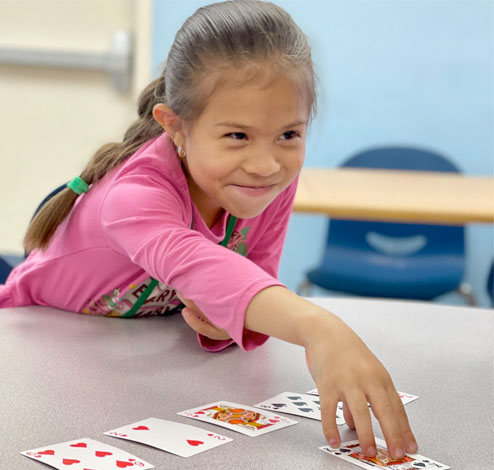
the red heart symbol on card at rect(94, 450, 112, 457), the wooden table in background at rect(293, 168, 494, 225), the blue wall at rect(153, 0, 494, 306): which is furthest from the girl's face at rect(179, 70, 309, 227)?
the blue wall at rect(153, 0, 494, 306)

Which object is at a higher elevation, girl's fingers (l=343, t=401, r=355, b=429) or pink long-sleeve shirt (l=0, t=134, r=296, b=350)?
pink long-sleeve shirt (l=0, t=134, r=296, b=350)

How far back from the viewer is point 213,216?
4.77 ft

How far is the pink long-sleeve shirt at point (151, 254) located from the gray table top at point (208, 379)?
7cm

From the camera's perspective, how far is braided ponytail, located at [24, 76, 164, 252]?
4.71 feet

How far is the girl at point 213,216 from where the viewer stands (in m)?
0.93

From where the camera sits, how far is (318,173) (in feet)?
10.0

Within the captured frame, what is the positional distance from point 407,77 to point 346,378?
10.2 feet

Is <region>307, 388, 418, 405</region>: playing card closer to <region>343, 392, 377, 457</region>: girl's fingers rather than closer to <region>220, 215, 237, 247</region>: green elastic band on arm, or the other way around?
<region>343, 392, 377, 457</region>: girl's fingers

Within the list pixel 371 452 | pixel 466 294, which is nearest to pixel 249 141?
pixel 371 452

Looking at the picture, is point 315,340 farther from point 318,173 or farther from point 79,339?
point 318,173

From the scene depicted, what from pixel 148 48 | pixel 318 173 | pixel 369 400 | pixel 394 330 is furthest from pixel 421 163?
pixel 369 400

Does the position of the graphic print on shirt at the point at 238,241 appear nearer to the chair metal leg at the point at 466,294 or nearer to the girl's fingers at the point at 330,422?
the girl's fingers at the point at 330,422

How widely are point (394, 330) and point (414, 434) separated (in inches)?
17.4

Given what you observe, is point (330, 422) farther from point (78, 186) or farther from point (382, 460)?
point (78, 186)
